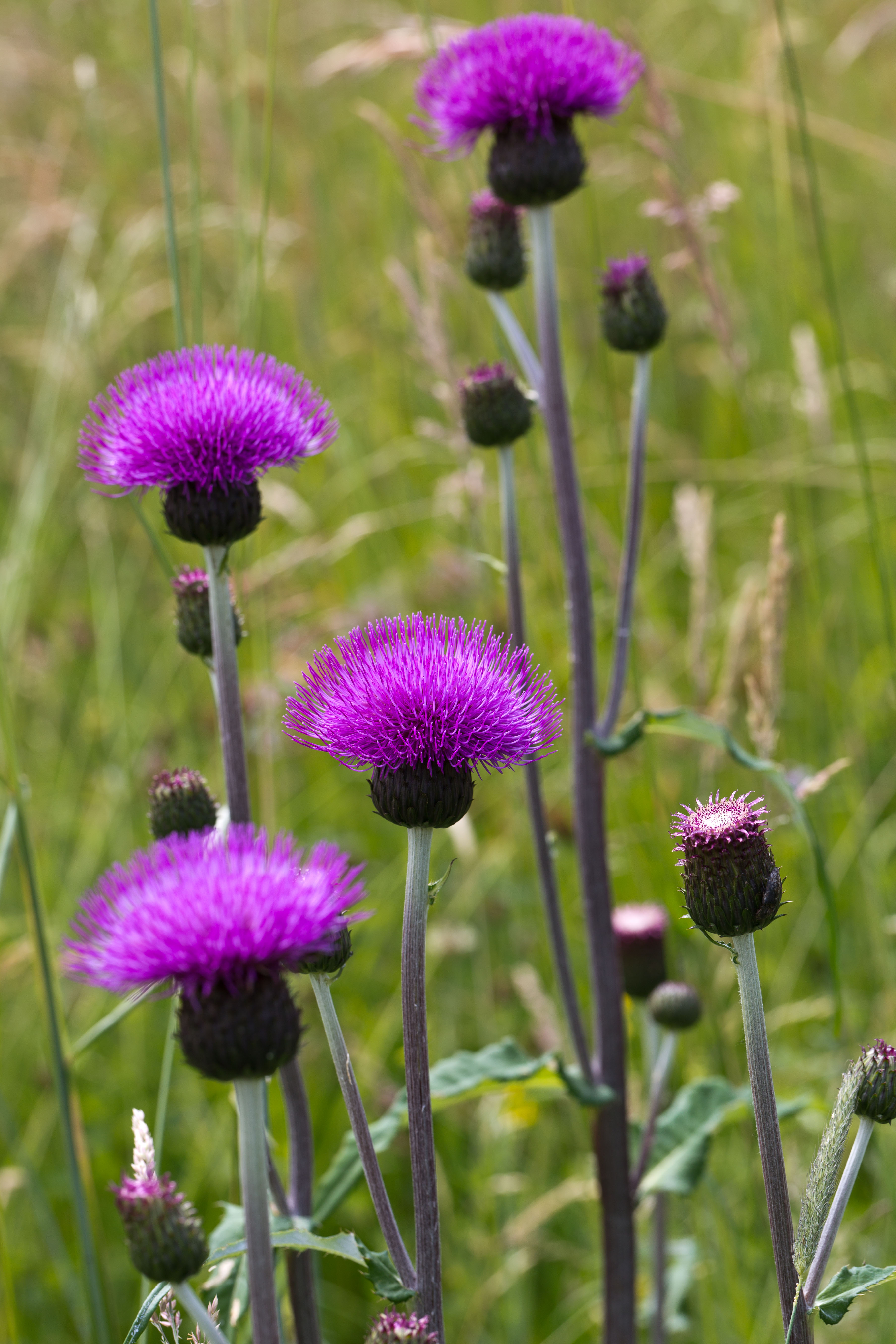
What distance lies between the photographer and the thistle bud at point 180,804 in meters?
2.26

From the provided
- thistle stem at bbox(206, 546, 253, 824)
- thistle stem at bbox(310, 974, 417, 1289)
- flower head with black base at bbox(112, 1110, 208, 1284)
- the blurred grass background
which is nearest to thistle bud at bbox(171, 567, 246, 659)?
thistle stem at bbox(206, 546, 253, 824)

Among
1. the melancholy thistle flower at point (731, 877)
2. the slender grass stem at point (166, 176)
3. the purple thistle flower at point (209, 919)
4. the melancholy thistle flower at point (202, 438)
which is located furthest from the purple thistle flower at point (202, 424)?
the melancholy thistle flower at point (731, 877)

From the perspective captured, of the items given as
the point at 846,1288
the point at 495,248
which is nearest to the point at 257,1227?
the point at 846,1288

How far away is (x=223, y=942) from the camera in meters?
1.44

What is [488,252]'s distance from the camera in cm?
311

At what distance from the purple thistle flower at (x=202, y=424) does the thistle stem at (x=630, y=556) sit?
89 centimetres

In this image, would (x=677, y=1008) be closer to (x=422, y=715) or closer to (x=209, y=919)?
(x=422, y=715)

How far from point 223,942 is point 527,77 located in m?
2.17

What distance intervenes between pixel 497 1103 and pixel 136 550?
3.54m

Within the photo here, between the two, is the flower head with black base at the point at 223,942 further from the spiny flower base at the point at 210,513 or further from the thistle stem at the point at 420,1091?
the spiny flower base at the point at 210,513

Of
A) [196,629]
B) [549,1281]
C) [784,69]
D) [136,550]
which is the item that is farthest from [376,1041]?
[784,69]

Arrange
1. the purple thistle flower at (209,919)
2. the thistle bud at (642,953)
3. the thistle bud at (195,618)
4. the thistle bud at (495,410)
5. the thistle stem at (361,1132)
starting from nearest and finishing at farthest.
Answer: the purple thistle flower at (209,919) < the thistle stem at (361,1132) < the thistle bud at (195,618) < the thistle bud at (495,410) < the thistle bud at (642,953)

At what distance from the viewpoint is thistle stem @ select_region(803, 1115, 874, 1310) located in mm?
1675

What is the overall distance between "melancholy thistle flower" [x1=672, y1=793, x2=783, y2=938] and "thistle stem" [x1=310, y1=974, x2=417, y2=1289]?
1.64 ft
